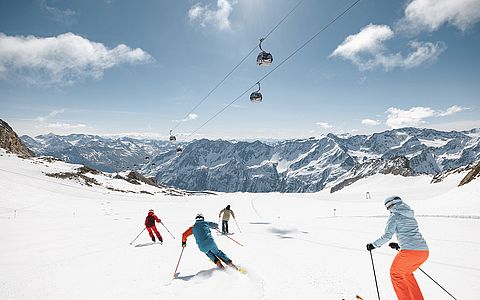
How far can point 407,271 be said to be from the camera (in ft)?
21.3

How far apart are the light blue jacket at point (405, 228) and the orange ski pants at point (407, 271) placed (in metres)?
0.15

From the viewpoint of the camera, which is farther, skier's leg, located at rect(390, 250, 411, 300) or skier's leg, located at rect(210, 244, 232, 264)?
skier's leg, located at rect(210, 244, 232, 264)

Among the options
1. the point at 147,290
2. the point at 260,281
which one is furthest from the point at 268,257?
the point at 147,290

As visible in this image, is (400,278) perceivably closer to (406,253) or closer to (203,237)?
(406,253)

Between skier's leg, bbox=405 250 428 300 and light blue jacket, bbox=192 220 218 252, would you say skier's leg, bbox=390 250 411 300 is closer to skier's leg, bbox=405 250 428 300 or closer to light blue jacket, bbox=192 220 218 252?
skier's leg, bbox=405 250 428 300

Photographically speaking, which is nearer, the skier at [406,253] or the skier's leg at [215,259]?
the skier at [406,253]

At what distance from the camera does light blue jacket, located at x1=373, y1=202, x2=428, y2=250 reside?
649 cm

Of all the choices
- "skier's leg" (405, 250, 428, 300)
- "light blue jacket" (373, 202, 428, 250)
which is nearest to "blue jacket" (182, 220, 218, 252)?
"light blue jacket" (373, 202, 428, 250)

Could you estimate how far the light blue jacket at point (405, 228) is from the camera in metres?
6.49

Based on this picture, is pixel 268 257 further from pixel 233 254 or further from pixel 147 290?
pixel 147 290

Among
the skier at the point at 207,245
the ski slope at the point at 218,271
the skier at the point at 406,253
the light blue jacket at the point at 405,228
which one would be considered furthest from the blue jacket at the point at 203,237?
the skier at the point at 406,253

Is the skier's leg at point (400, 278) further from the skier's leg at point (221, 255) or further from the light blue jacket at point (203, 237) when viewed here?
the light blue jacket at point (203, 237)

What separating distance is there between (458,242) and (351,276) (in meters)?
8.12

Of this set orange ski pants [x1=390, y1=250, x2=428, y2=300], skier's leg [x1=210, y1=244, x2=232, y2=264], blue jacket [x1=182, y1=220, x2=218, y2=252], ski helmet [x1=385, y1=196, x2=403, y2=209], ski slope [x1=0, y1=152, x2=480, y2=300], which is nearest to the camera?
orange ski pants [x1=390, y1=250, x2=428, y2=300]
